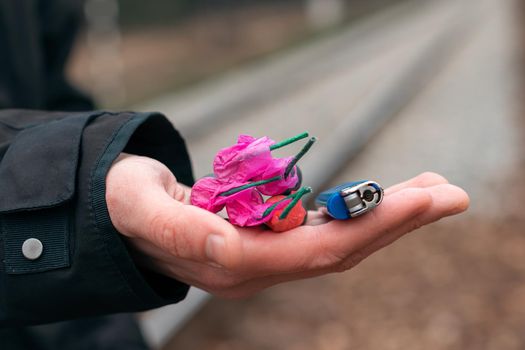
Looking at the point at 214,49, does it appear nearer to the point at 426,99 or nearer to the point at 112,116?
the point at 426,99

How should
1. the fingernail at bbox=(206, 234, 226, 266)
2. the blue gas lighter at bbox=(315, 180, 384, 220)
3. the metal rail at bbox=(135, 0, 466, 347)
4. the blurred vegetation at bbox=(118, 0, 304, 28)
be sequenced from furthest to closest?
the blurred vegetation at bbox=(118, 0, 304, 28), the metal rail at bbox=(135, 0, 466, 347), the blue gas lighter at bbox=(315, 180, 384, 220), the fingernail at bbox=(206, 234, 226, 266)

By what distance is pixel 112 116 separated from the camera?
4.83 ft

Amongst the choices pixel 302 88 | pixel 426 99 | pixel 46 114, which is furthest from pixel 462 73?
pixel 46 114

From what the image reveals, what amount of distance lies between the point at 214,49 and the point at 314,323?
25.3 feet

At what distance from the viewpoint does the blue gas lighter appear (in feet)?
4.32

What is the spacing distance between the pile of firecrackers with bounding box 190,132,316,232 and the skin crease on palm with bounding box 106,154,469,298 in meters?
0.03

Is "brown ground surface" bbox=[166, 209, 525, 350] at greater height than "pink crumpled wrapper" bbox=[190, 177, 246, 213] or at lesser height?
lesser

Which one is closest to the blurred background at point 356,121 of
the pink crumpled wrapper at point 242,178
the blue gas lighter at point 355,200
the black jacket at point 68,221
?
the black jacket at point 68,221

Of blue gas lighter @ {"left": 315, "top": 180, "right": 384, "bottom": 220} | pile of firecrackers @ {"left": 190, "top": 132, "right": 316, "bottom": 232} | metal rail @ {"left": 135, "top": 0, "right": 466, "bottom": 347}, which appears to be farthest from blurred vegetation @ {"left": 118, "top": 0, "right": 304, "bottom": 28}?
blue gas lighter @ {"left": 315, "top": 180, "right": 384, "bottom": 220}

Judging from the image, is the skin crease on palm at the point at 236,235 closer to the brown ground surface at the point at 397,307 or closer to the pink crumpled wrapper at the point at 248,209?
the pink crumpled wrapper at the point at 248,209

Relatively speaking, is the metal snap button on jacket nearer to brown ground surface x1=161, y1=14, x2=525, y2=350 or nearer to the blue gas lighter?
the blue gas lighter

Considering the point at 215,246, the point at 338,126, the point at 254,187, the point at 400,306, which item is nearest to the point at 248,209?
the point at 254,187

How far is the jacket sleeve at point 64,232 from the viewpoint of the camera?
133 centimetres

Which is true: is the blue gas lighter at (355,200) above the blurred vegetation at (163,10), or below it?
above
